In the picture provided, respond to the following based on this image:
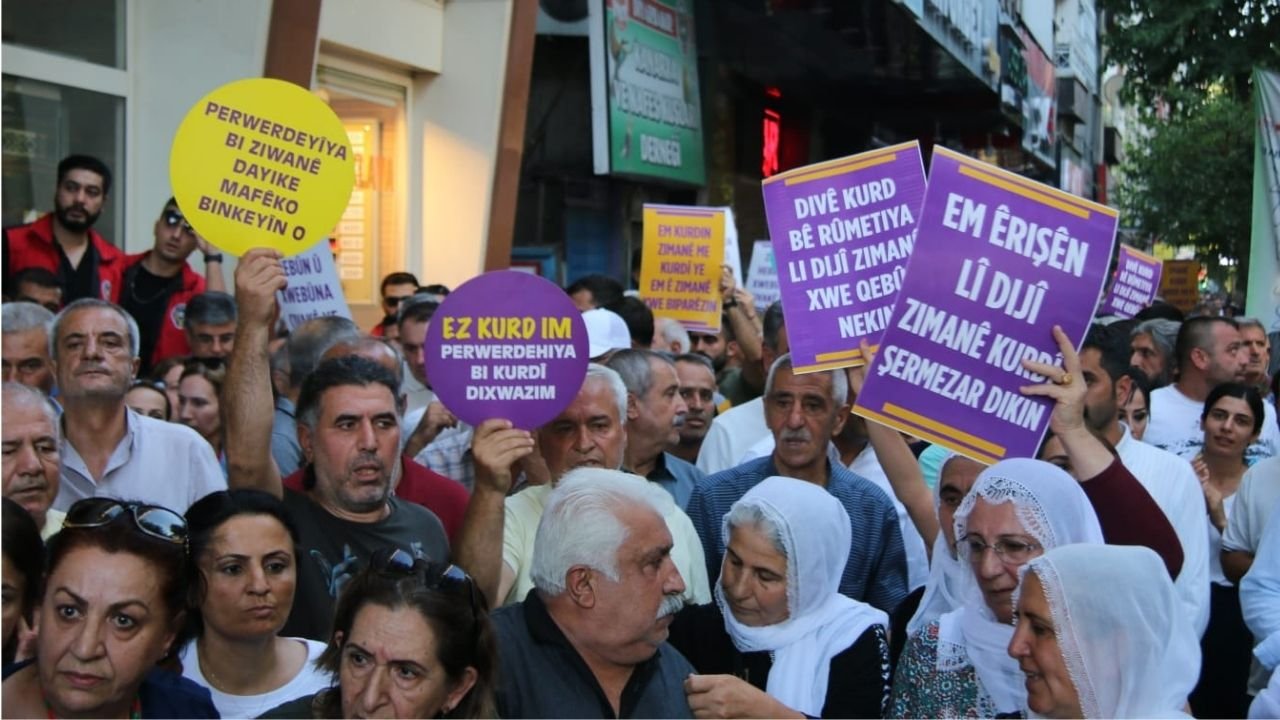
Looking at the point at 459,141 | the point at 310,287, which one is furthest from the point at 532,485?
the point at 459,141

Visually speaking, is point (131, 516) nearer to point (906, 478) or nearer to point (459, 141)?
point (906, 478)

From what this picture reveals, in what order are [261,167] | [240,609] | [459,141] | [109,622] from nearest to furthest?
[109,622] < [240,609] < [261,167] < [459,141]

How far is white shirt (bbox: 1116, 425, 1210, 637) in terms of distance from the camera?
4.65 meters

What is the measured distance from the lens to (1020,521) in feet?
12.7

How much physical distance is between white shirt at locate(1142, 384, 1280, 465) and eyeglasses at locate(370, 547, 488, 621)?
200 inches

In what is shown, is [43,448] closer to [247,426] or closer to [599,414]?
[247,426]

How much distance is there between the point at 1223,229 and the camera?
29875mm

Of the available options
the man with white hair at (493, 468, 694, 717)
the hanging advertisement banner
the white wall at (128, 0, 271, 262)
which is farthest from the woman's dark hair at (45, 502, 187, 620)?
the hanging advertisement banner

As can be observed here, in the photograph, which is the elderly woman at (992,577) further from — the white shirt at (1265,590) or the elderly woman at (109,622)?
the elderly woman at (109,622)

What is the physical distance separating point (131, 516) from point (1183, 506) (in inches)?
128

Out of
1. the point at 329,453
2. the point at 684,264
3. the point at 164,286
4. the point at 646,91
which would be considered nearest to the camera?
the point at 329,453

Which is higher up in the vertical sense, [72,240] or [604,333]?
[72,240]

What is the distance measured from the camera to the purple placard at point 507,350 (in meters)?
4.67

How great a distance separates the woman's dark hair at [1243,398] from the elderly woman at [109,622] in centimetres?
497
